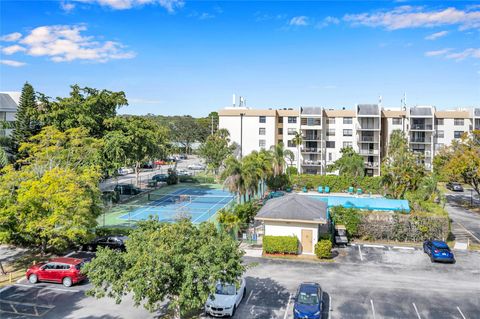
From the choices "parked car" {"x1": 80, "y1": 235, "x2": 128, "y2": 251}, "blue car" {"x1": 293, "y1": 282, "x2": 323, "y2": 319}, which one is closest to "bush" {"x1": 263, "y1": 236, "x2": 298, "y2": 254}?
"blue car" {"x1": 293, "y1": 282, "x2": 323, "y2": 319}

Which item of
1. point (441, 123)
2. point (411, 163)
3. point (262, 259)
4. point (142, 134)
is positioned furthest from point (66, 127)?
point (441, 123)

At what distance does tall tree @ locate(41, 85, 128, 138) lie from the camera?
43.8 metres

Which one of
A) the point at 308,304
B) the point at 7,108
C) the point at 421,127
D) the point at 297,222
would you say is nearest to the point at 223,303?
the point at 308,304

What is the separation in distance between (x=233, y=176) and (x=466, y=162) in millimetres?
23411

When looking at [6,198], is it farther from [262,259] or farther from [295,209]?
[295,209]

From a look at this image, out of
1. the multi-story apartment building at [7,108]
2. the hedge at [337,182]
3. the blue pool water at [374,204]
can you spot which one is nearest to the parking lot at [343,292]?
the blue pool water at [374,204]

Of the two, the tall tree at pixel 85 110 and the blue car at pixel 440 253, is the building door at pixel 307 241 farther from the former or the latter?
the tall tree at pixel 85 110

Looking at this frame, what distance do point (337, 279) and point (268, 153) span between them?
2653 cm

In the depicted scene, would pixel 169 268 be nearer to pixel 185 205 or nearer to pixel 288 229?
pixel 288 229

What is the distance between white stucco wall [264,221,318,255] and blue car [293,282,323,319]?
859 centimetres

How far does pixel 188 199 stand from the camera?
48.7 m

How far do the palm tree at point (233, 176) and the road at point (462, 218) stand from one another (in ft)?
59.6

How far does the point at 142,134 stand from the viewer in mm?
45656

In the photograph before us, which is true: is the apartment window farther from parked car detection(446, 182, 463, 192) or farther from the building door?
the building door
